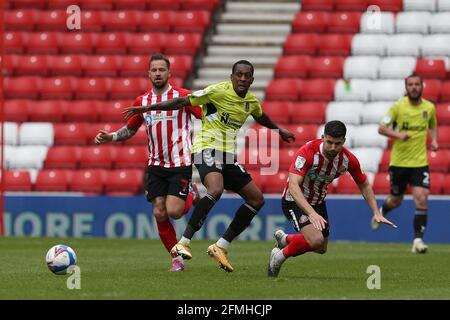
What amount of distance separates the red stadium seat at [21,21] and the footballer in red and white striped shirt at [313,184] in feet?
43.5

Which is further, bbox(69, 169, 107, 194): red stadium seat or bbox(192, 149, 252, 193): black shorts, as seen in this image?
bbox(69, 169, 107, 194): red stadium seat

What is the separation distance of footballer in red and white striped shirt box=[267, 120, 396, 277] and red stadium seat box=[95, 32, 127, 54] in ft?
39.1

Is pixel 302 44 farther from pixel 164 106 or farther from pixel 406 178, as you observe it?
pixel 164 106

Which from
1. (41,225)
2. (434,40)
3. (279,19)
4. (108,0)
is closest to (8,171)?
(41,225)

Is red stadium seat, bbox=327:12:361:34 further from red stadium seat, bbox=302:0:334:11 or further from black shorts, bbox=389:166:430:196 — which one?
black shorts, bbox=389:166:430:196

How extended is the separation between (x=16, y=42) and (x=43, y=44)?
543 millimetres

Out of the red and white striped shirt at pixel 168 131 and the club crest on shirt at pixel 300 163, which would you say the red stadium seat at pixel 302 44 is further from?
the club crest on shirt at pixel 300 163

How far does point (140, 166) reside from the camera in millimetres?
20125

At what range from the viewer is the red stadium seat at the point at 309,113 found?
66.8 ft

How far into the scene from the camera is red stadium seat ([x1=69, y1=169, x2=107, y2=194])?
1981 cm

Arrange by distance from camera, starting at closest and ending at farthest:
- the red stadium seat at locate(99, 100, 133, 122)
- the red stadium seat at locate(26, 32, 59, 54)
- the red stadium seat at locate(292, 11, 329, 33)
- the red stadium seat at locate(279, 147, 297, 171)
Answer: the red stadium seat at locate(279, 147, 297, 171) < the red stadium seat at locate(99, 100, 133, 122) < the red stadium seat at locate(292, 11, 329, 33) < the red stadium seat at locate(26, 32, 59, 54)

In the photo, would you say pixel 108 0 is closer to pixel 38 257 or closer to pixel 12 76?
pixel 12 76

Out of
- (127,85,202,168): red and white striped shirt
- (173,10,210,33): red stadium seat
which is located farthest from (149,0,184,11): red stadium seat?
(127,85,202,168): red and white striped shirt

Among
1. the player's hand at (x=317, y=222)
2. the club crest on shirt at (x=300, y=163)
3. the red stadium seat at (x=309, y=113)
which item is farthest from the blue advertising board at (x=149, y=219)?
the player's hand at (x=317, y=222)
